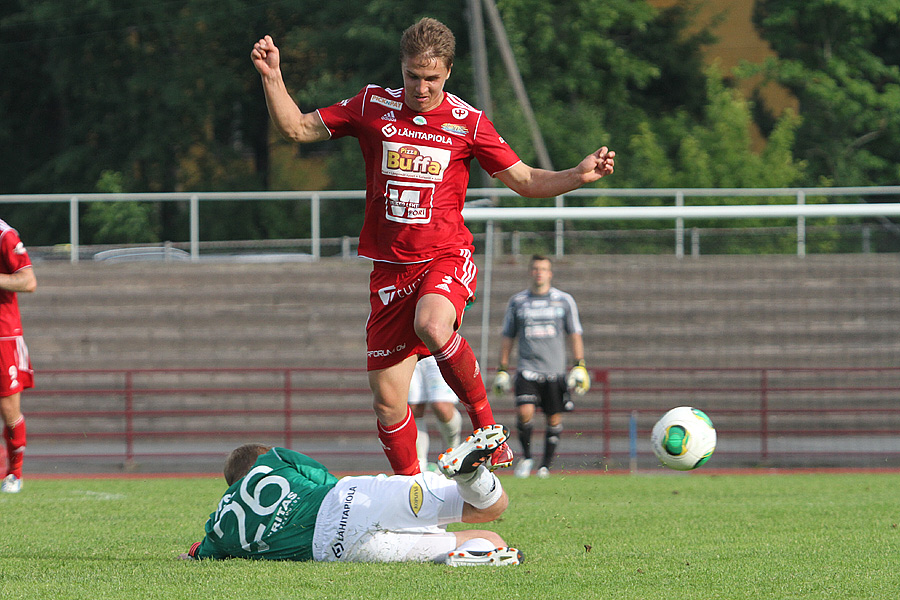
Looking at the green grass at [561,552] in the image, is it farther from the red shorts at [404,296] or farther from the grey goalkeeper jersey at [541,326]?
the grey goalkeeper jersey at [541,326]

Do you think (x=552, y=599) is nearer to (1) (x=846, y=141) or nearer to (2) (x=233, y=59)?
(1) (x=846, y=141)

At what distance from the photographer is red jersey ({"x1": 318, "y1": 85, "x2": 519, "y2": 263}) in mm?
5230

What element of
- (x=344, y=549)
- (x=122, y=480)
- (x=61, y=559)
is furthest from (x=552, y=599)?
(x=122, y=480)

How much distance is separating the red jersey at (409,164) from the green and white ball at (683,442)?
139 centimetres

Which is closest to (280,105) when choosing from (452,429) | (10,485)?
(452,429)

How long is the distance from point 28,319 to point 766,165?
1639 cm

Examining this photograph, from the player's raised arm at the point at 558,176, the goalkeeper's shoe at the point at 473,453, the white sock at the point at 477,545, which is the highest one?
the player's raised arm at the point at 558,176

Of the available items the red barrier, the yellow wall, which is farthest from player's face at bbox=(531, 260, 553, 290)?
the yellow wall

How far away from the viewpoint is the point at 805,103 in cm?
2991

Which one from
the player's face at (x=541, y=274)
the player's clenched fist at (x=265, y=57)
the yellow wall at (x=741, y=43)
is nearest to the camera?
the player's clenched fist at (x=265, y=57)

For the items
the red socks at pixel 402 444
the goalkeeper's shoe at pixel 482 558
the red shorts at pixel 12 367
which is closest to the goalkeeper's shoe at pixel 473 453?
the goalkeeper's shoe at pixel 482 558

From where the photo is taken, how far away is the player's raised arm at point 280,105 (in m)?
5.09

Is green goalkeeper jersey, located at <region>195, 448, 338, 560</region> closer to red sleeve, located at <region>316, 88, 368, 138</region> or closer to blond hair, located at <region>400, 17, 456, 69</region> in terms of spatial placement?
red sleeve, located at <region>316, 88, 368, 138</region>

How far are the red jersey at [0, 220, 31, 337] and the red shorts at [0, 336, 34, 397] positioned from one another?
A: 0.08 m
